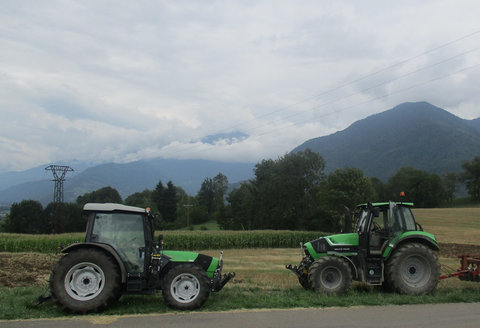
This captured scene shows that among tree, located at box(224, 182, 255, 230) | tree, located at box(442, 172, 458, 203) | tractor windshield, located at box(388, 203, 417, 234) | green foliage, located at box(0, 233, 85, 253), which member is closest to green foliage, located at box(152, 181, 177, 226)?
tree, located at box(224, 182, 255, 230)

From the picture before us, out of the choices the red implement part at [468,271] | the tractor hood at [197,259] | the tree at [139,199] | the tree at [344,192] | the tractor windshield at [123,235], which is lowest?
the red implement part at [468,271]

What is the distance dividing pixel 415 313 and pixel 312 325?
2357 millimetres

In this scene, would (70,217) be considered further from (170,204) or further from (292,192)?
(292,192)

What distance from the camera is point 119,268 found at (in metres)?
8.21

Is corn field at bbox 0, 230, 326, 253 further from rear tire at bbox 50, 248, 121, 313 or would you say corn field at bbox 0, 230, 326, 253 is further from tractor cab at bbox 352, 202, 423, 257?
tractor cab at bbox 352, 202, 423, 257

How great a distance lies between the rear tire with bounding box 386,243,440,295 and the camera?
994 cm

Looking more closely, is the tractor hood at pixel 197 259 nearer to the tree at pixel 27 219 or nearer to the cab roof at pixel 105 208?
the cab roof at pixel 105 208

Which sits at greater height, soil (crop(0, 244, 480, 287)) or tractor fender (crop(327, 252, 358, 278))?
tractor fender (crop(327, 252, 358, 278))

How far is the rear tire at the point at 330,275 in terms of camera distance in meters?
9.80

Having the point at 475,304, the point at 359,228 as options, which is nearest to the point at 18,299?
the point at 359,228

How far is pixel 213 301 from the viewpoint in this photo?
900 centimetres

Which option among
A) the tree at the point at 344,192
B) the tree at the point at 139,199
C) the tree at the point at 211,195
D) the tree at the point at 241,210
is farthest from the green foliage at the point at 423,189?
the tree at the point at 139,199

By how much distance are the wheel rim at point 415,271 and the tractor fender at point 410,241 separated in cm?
39

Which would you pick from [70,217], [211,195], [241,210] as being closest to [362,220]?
[241,210]
